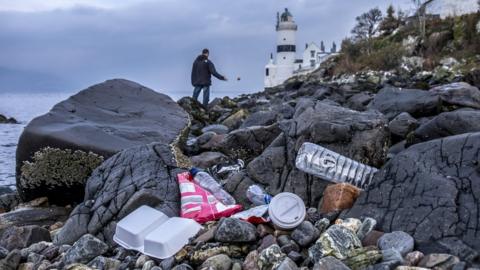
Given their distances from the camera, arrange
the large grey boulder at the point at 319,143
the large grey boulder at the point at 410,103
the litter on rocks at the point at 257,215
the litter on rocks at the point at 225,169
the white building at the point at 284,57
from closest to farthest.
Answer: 1. the litter on rocks at the point at 257,215
2. the large grey boulder at the point at 319,143
3. the litter on rocks at the point at 225,169
4. the large grey boulder at the point at 410,103
5. the white building at the point at 284,57

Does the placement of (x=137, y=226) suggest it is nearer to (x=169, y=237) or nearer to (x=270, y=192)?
(x=169, y=237)

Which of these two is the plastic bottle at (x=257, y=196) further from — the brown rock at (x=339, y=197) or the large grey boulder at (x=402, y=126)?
the large grey boulder at (x=402, y=126)

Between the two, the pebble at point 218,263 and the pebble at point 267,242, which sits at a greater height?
the pebble at point 267,242

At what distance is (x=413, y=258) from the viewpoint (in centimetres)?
312

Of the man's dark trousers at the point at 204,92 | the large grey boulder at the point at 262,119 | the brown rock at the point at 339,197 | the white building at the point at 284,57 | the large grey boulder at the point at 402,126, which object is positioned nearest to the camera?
the brown rock at the point at 339,197

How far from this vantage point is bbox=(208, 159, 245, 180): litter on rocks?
19.1 feet

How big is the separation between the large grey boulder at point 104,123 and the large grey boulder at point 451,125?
346 centimetres

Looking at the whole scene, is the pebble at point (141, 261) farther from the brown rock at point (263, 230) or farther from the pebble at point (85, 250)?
the brown rock at point (263, 230)

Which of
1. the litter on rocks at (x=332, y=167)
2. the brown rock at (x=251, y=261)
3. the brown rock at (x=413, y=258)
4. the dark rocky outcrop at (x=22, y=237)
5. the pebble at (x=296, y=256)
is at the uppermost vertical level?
the litter on rocks at (x=332, y=167)

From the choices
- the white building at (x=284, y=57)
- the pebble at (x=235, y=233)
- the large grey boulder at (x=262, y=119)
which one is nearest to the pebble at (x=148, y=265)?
the pebble at (x=235, y=233)

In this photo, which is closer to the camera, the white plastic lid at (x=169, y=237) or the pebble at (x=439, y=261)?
the pebble at (x=439, y=261)

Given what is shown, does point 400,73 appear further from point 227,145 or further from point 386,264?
point 386,264

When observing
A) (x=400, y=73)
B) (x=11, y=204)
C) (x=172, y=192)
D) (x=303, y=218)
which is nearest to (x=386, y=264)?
(x=303, y=218)

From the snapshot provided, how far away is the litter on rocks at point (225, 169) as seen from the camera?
19.1 ft
